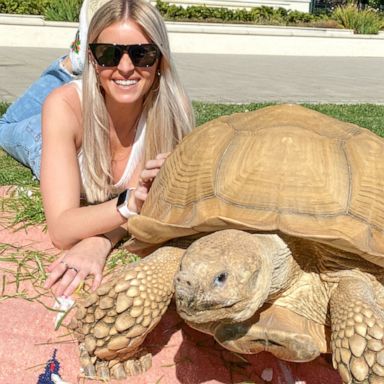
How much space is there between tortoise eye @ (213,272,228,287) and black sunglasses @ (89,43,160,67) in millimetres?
1277

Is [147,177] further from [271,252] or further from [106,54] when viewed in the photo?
[271,252]

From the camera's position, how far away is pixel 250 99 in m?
7.13

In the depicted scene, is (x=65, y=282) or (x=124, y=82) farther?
(x=124, y=82)

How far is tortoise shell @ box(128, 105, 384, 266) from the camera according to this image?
1.55 m

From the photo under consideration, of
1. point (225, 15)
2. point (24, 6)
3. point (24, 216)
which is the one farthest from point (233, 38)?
point (24, 216)

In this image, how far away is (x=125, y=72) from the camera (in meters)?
2.39

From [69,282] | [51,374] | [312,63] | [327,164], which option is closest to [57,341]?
[51,374]

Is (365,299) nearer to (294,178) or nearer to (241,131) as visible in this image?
(294,178)

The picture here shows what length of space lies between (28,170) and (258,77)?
6.59 meters

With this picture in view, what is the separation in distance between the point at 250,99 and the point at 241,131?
215 inches

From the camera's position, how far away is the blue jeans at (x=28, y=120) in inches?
135

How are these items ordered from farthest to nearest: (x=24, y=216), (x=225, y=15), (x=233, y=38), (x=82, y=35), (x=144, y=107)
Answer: (x=225, y=15)
(x=233, y=38)
(x=82, y=35)
(x=24, y=216)
(x=144, y=107)

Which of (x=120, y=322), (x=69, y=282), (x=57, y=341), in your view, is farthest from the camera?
(x=69, y=282)

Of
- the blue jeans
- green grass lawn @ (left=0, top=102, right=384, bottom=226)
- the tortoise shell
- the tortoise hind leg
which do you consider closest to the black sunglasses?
the tortoise shell
